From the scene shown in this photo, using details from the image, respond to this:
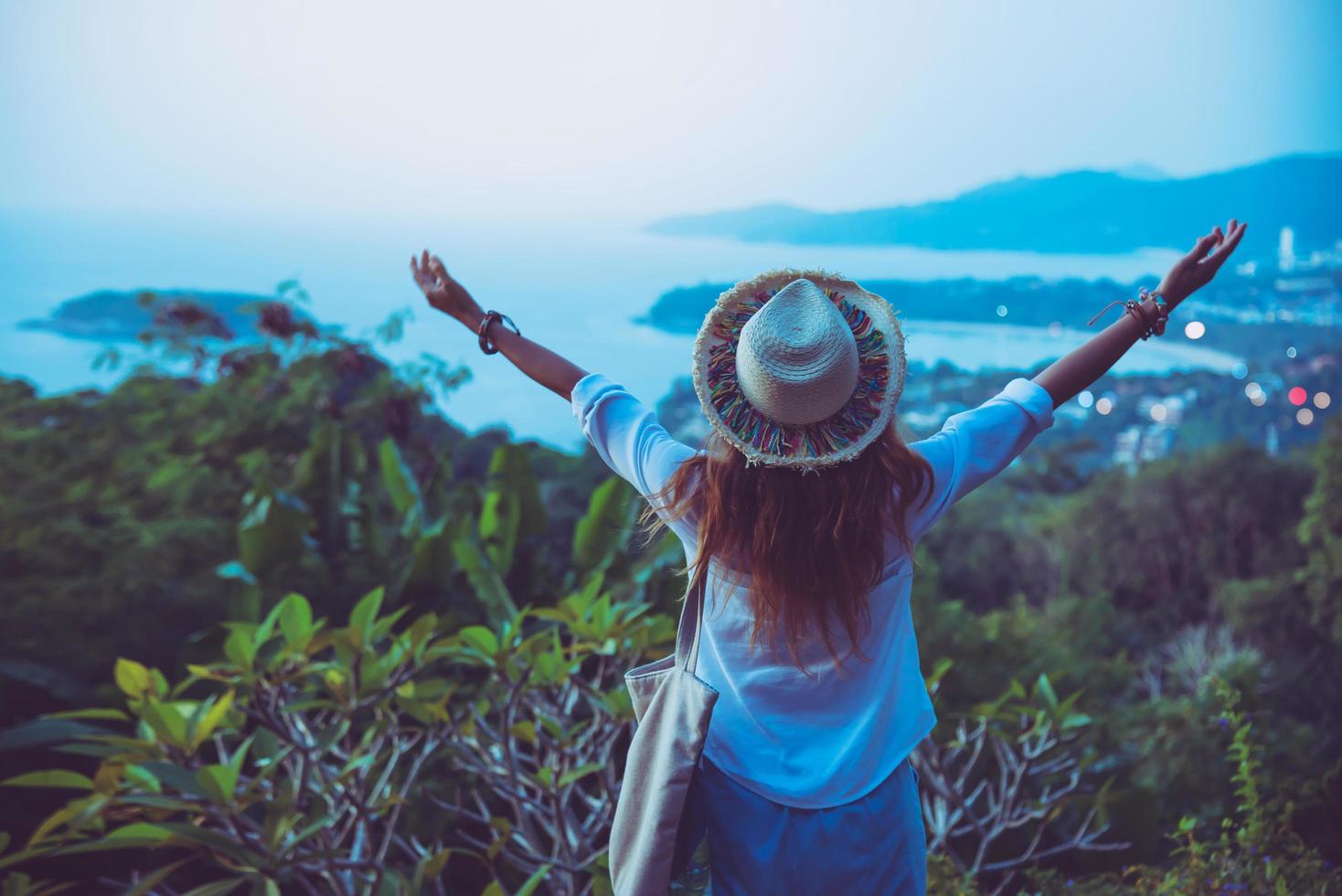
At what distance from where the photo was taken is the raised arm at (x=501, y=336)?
1188mm

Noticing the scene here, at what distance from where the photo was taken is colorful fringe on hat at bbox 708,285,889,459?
39.4 inches

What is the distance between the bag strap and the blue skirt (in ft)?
0.39

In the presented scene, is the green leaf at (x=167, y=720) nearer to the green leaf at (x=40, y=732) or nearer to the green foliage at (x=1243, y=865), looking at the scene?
the green leaf at (x=40, y=732)

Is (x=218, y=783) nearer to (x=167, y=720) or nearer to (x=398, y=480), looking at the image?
(x=167, y=720)

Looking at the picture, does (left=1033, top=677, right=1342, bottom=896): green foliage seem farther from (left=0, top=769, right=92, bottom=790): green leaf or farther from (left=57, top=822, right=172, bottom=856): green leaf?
(left=0, top=769, right=92, bottom=790): green leaf

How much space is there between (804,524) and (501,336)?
468 millimetres

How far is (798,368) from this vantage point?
0.97 meters

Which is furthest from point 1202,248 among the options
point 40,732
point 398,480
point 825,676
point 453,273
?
point 453,273

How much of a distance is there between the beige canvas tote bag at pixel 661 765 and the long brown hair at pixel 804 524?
0.08 m

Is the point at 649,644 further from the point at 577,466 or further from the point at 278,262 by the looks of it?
the point at 278,262

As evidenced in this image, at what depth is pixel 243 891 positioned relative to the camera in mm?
2143

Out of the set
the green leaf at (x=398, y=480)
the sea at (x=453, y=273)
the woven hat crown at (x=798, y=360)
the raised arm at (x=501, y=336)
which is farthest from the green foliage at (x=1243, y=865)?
the sea at (x=453, y=273)

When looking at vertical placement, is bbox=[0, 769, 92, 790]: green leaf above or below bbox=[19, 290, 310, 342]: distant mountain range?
below

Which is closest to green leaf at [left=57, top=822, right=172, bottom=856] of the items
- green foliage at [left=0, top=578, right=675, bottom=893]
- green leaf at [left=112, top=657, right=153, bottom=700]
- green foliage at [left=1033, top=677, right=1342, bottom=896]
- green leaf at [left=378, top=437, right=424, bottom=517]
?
green foliage at [left=0, top=578, right=675, bottom=893]
